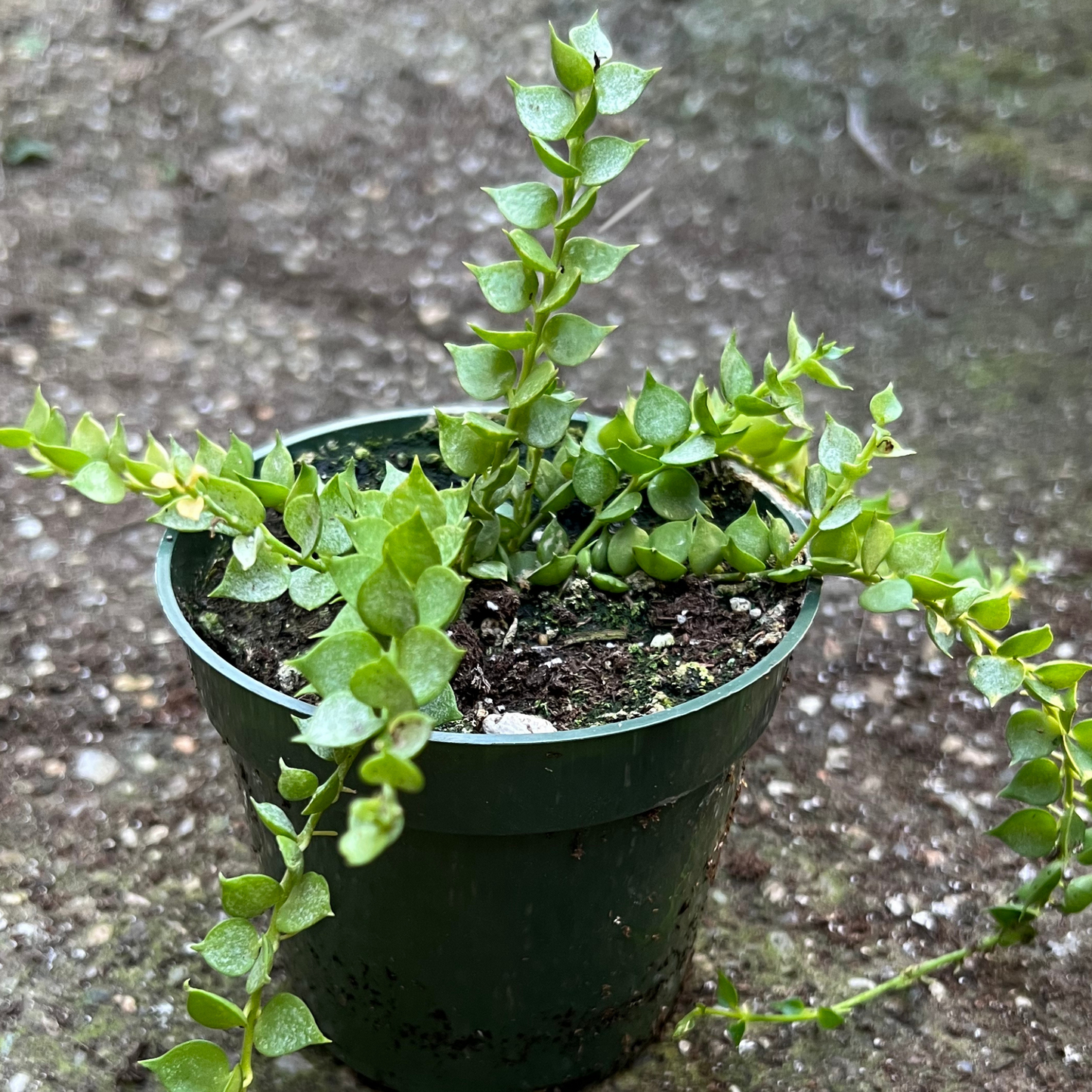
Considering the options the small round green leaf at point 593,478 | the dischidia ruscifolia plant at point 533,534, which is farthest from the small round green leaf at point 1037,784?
the small round green leaf at point 593,478

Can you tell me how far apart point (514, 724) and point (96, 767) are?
0.75 meters

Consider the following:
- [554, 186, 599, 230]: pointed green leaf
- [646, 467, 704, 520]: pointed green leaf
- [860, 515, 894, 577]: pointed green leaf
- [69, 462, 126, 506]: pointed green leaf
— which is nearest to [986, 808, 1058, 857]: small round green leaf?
[860, 515, 894, 577]: pointed green leaf

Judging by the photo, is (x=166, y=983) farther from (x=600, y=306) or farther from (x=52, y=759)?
(x=600, y=306)

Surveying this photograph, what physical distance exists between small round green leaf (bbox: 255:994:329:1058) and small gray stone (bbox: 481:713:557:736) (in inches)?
8.7

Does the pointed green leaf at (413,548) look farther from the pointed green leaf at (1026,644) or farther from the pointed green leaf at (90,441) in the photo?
the pointed green leaf at (1026,644)

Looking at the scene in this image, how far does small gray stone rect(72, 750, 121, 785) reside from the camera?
4.50 feet

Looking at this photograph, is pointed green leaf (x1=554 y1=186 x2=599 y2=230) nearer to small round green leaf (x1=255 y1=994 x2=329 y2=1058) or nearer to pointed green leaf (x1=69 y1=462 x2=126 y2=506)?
pointed green leaf (x1=69 y1=462 x2=126 y2=506)

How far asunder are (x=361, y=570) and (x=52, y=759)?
3.04 ft

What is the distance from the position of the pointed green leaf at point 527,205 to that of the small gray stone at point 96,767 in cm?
88

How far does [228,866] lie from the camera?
1.28m

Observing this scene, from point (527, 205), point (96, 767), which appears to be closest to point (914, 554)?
point (527, 205)

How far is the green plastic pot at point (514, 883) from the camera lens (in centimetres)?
81

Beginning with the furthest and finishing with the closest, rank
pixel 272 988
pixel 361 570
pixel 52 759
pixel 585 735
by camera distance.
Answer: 1. pixel 52 759
2. pixel 272 988
3. pixel 585 735
4. pixel 361 570

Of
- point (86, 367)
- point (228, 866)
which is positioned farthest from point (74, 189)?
point (228, 866)
